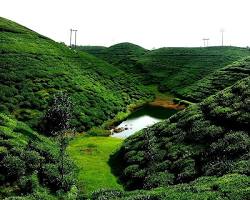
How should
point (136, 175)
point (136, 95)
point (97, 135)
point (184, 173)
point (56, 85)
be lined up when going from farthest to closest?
point (136, 95)
point (56, 85)
point (97, 135)
point (136, 175)
point (184, 173)

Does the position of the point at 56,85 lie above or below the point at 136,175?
above

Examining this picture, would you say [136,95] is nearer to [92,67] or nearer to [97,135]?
[92,67]

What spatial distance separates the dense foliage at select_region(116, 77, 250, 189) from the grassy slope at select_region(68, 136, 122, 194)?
239 centimetres

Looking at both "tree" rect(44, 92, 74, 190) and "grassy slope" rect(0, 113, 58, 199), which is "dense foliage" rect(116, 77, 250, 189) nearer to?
"tree" rect(44, 92, 74, 190)

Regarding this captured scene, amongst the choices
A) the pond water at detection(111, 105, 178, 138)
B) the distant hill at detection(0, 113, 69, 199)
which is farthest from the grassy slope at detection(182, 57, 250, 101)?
the distant hill at detection(0, 113, 69, 199)

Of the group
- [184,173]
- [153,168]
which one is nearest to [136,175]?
[153,168]

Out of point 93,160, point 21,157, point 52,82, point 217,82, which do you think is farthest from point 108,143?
point 217,82

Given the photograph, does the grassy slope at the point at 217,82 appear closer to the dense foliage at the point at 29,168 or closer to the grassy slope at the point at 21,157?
the grassy slope at the point at 21,157

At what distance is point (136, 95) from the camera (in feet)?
427

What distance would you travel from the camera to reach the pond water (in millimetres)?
87862

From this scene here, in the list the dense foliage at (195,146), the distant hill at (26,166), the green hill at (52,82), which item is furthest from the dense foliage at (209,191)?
the green hill at (52,82)

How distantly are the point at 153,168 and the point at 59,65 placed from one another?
75464 millimetres

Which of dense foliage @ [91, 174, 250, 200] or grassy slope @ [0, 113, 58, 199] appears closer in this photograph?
dense foliage @ [91, 174, 250, 200]

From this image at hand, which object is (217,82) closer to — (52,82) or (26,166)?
(52,82)
